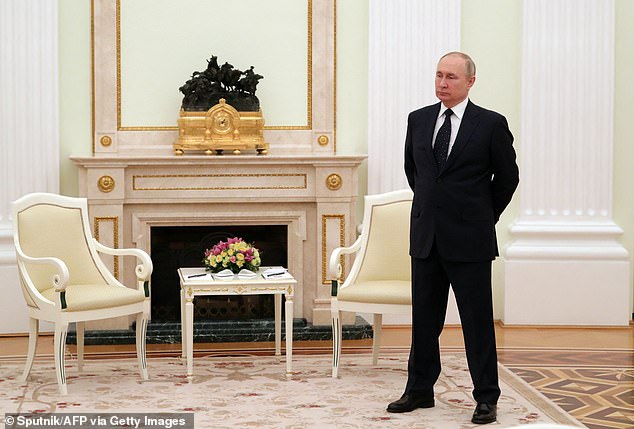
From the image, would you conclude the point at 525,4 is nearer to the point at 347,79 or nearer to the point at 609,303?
the point at 347,79

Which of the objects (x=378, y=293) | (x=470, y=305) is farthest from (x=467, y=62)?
(x=378, y=293)

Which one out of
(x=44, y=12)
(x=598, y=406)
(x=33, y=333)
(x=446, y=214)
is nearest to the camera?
(x=446, y=214)

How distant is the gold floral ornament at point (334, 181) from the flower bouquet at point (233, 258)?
1.19 m

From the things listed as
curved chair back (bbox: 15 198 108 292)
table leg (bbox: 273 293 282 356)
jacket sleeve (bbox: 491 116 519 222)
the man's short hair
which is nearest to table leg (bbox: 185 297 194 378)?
curved chair back (bbox: 15 198 108 292)

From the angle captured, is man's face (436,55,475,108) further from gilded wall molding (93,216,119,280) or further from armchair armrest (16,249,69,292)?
gilded wall molding (93,216,119,280)

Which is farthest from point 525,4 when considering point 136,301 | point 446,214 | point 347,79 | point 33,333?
point 33,333

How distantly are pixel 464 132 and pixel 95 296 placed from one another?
2401 mm

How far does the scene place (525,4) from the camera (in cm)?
743

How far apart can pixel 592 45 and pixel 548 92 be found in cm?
51

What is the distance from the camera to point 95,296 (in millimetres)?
5531

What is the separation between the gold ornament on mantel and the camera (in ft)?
23.2

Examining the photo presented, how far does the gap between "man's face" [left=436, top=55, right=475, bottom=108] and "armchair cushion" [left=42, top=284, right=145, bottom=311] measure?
2.30 m

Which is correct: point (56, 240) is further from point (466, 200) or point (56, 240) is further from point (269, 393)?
point (466, 200)

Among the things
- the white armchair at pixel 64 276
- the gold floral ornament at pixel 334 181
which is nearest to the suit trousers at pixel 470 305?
the white armchair at pixel 64 276
